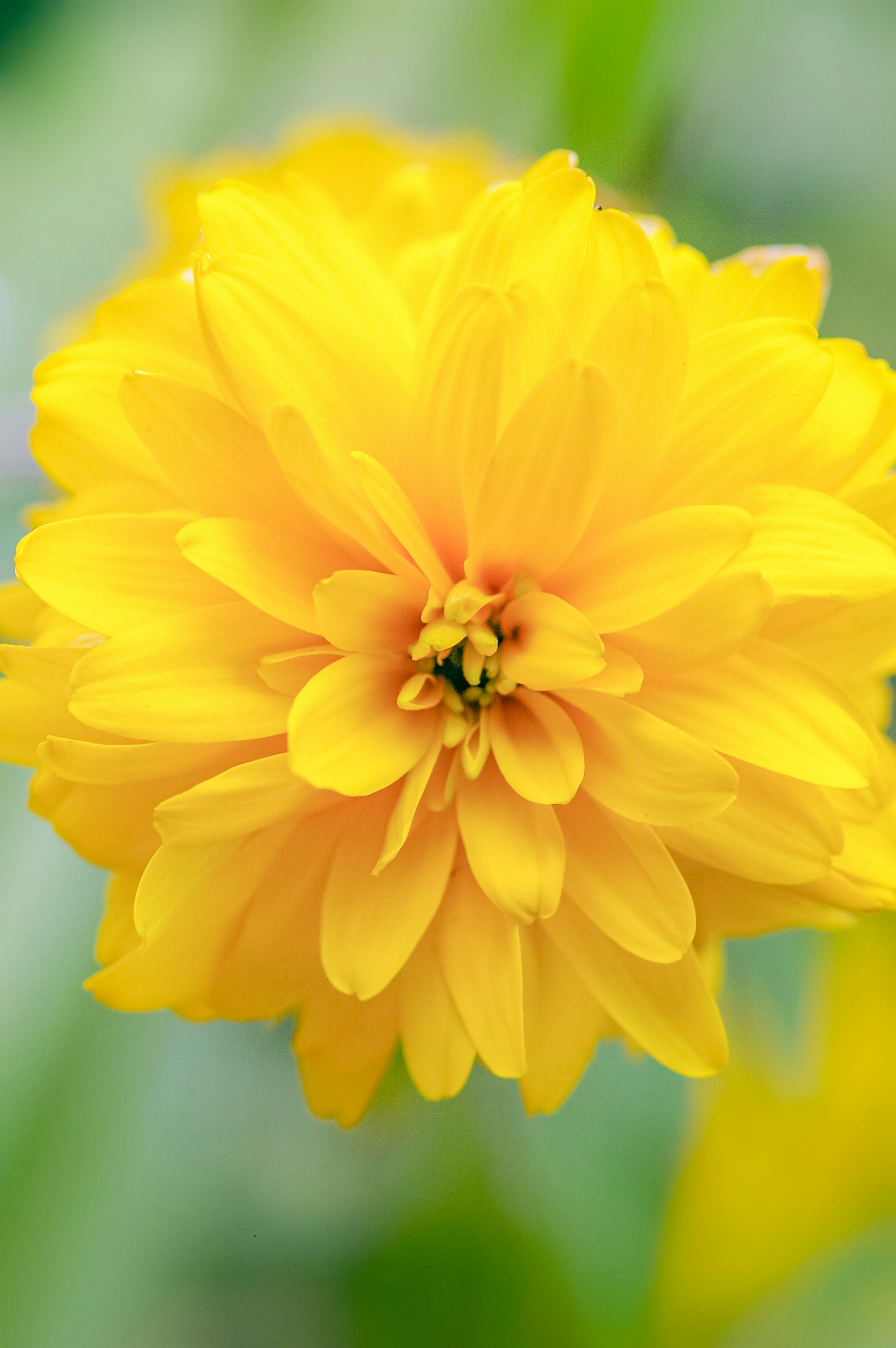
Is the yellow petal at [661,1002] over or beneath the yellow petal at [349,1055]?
over

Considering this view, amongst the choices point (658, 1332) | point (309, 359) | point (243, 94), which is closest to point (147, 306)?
point (309, 359)

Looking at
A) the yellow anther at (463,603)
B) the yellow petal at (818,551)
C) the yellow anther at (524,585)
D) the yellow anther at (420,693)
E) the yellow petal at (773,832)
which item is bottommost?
the yellow petal at (773,832)

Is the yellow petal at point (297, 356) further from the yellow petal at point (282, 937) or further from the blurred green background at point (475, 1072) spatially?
the blurred green background at point (475, 1072)

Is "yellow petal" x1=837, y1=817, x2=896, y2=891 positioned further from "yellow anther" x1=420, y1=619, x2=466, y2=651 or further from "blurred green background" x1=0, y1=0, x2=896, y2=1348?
"blurred green background" x1=0, y1=0, x2=896, y2=1348

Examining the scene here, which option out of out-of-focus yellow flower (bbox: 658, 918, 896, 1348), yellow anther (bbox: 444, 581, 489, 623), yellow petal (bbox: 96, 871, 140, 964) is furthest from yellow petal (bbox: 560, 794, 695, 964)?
out-of-focus yellow flower (bbox: 658, 918, 896, 1348)

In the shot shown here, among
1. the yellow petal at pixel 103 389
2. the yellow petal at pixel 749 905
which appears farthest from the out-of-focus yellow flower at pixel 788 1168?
the yellow petal at pixel 103 389

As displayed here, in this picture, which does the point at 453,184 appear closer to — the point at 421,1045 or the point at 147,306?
the point at 147,306
